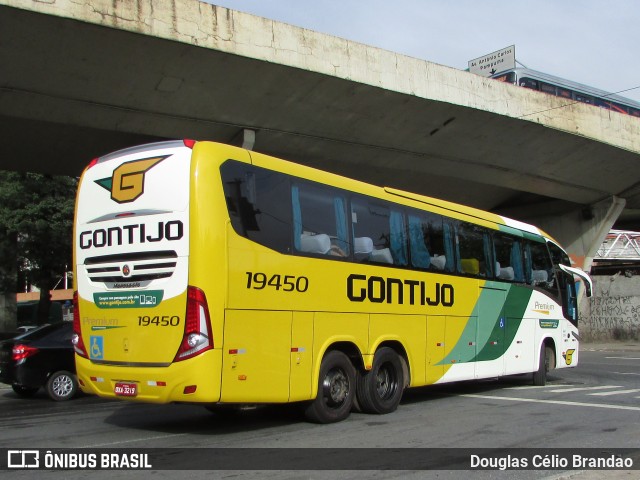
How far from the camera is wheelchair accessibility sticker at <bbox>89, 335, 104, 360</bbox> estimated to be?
7.93 metres

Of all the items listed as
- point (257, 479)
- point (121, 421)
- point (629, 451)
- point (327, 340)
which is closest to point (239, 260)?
point (327, 340)

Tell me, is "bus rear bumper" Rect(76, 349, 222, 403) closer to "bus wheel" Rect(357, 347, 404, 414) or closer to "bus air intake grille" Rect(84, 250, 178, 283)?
"bus air intake grille" Rect(84, 250, 178, 283)

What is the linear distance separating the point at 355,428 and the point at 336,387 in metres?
0.66

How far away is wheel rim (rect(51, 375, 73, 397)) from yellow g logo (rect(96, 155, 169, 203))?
5993 mm

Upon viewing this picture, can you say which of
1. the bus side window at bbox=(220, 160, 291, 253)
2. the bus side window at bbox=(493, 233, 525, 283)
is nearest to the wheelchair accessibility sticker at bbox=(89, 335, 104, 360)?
the bus side window at bbox=(220, 160, 291, 253)

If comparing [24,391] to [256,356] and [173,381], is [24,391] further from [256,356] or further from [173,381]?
[256,356]

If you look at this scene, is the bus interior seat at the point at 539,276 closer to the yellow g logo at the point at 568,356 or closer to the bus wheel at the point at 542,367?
the bus wheel at the point at 542,367

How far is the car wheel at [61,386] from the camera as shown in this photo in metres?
12.5

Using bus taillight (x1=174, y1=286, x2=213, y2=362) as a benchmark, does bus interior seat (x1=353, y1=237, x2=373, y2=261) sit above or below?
above

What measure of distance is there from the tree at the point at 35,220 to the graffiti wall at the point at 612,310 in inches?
984

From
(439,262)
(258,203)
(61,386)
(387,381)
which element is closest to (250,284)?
(258,203)

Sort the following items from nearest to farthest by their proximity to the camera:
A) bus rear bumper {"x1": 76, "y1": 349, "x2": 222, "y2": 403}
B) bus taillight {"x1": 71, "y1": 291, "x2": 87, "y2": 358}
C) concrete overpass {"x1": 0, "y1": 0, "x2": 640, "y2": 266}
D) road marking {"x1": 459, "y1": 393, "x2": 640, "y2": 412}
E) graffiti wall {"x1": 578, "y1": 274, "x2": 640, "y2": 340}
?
bus rear bumper {"x1": 76, "y1": 349, "x2": 222, "y2": 403} < bus taillight {"x1": 71, "y1": 291, "x2": 87, "y2": 358} < road marking {"x1": 459, "y1": 393, "x2": 640, "y2": 412} < concrete overpass {"x1": 0, "y1": 0, "x2": 640, "y2": 266} < graffiti wall {"x1": 578, "y1": 274, "x2": 640, "y2": 340}

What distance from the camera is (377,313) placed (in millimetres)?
9734

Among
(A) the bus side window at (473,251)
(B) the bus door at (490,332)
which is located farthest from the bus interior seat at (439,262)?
(B) the bus door at (490,332)
